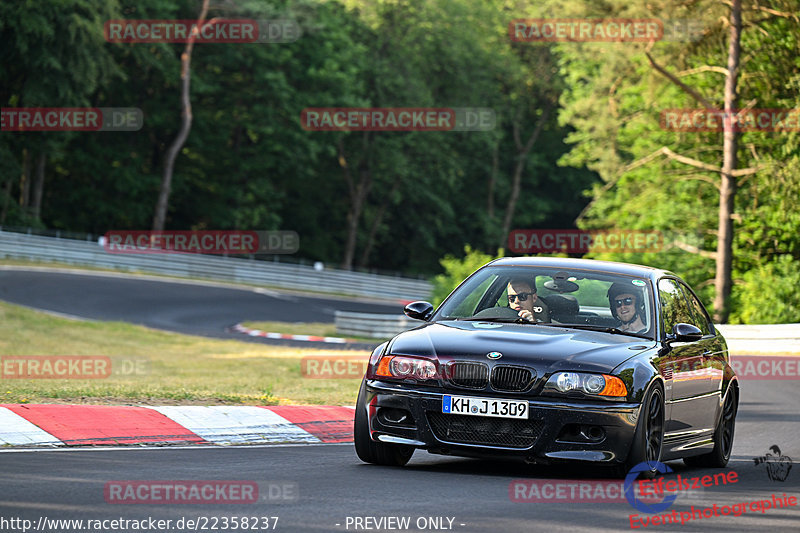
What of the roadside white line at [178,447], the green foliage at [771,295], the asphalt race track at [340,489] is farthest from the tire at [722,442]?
the green foliage at [771,295]

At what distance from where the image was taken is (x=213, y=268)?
53.9 meters

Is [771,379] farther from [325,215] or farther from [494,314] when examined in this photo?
[325,215]

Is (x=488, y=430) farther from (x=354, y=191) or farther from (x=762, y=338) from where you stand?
(x=354, y=191)

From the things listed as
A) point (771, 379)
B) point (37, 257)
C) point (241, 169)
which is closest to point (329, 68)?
point (241, 169)

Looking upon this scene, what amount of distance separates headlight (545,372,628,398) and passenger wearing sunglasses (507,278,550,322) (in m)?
1.15

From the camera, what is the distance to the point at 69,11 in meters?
52.2

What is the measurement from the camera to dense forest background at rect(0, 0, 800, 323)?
38.9m

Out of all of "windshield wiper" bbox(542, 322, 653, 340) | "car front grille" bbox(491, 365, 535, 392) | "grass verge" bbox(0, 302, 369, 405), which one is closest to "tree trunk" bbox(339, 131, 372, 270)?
"grass verge" bbox(0, 302, 369, 405)

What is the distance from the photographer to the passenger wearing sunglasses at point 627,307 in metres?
9.70

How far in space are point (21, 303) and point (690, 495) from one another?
31.4m

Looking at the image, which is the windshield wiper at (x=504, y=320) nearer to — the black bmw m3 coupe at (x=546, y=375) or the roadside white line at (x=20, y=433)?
the black bmw m3 coupe at (x=546, y=375)

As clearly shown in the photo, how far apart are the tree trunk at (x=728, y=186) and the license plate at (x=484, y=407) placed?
2965 centimetres

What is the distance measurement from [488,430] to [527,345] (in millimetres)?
650

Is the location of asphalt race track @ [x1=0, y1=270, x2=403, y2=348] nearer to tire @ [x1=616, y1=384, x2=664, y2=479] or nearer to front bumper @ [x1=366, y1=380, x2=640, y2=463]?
tire @ [x1=616, y1=384, x2=664, y2=479]
